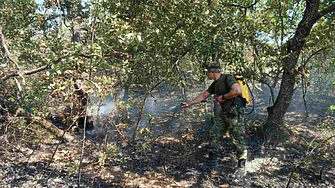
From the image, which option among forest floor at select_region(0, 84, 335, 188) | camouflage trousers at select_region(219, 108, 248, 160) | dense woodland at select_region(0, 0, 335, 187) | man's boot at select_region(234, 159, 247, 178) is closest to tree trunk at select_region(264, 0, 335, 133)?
dense woodland at select_region(0, 0, 335, 187)

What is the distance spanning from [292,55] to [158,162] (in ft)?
16.6

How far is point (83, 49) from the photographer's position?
3777mm

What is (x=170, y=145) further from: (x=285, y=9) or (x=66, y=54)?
(x=285, y=9)

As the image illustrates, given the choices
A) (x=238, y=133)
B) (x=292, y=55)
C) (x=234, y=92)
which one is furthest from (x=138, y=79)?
(x=292, y=55)

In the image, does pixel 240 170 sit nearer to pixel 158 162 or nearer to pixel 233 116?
pixel 233 116

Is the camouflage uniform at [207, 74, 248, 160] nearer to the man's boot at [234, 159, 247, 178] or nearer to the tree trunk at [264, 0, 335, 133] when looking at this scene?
the man's boot at [234, 159, 247, 178]

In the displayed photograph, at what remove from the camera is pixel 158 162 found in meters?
6.12

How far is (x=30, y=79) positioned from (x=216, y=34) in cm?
597

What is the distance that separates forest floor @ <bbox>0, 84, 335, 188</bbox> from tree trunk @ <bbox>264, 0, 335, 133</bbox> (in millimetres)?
680

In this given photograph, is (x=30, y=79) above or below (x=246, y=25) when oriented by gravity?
below

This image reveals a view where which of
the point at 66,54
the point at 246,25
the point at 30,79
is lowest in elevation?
the point at 30,79

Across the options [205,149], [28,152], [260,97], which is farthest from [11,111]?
[260,97]

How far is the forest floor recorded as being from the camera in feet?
15.9

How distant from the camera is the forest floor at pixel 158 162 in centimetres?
483
